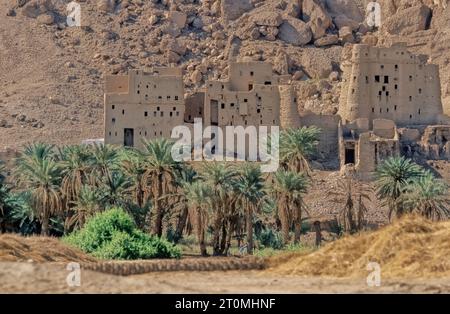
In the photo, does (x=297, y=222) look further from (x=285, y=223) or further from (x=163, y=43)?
(x=163, y=43)

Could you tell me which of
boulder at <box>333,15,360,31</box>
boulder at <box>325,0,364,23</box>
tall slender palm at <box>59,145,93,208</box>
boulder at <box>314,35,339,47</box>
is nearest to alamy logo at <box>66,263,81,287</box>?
tall slender palm at <box>59,145,93,208</box>

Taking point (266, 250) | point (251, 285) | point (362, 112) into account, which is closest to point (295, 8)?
point (362, 112)

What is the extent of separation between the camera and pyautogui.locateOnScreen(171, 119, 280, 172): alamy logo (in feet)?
245

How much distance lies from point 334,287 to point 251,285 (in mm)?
1866

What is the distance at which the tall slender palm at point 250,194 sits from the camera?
198 ft

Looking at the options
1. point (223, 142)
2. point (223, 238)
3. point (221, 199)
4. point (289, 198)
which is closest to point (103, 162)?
point (221, 199)

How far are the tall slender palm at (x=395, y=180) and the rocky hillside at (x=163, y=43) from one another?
2907cm

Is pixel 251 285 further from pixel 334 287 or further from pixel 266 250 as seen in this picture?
pixel 266 250

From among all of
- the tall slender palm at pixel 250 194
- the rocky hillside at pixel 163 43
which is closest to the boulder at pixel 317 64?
the rocky hillside at pixel 163 43

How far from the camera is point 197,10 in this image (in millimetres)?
116625

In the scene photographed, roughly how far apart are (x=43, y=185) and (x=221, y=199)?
7.31 m

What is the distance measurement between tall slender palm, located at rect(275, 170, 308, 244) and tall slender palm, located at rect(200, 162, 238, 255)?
2013 mm

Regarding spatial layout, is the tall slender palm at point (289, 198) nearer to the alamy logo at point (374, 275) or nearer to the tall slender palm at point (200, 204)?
the tall slender palm at point (200, 204)

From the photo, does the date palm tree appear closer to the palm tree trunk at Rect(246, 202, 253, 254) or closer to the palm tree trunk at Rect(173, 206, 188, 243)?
the palm tree trunk at Rect(173, 206, 188, 243)
